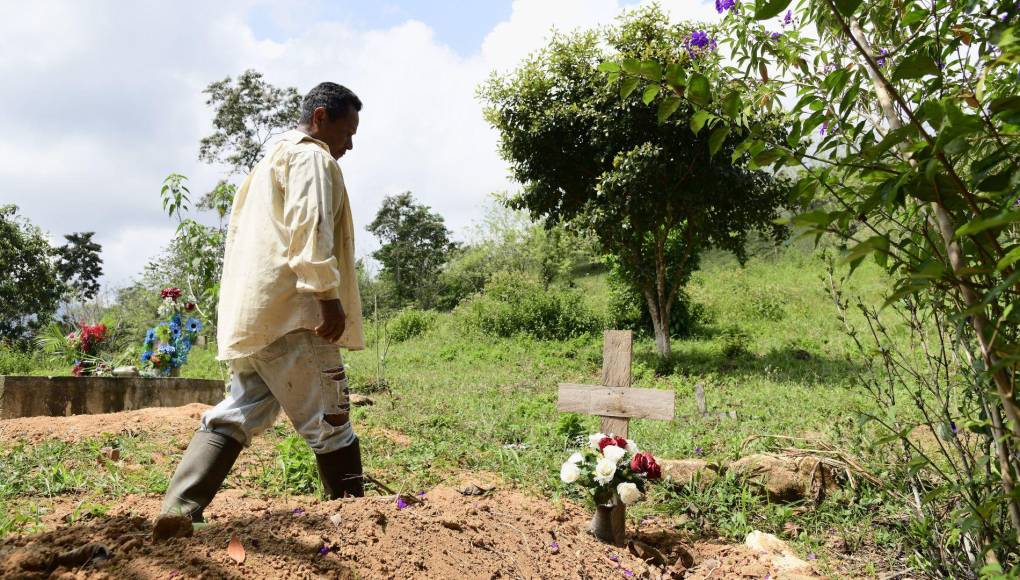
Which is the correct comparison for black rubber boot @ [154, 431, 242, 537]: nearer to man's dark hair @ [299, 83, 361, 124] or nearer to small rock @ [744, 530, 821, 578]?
man's dark hair @ [299, 83, 361, 124]

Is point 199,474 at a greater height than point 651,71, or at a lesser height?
lesser

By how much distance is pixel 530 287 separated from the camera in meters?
16.6

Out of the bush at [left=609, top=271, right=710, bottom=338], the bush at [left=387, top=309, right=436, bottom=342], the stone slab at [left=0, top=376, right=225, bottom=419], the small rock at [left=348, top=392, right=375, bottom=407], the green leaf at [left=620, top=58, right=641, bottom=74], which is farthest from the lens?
the bush at [left=387, top=309, right=436, bottom=342]

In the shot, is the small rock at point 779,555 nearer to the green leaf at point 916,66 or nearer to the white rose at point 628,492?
the white rose at point 628,492

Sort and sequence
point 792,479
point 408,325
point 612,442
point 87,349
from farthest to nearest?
point 408,325 < point 87,349 < point 792,479 < point 612,442

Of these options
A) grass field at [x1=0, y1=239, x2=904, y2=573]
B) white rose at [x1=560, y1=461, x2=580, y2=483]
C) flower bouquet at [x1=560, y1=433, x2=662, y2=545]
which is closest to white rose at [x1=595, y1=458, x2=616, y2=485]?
flower bouquet at [x1=560, y1=433, x2=662, y2=545]

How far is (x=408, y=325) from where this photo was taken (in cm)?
1666

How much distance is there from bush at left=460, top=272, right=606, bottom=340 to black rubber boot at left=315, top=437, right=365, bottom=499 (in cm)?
→ 1084

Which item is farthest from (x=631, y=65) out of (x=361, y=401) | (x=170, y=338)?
(x=170, y=338)

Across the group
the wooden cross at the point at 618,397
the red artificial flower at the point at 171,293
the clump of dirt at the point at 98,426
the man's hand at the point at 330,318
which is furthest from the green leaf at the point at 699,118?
the red artificial flower at the point at 171,293

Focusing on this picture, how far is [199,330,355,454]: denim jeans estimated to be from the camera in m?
2.49

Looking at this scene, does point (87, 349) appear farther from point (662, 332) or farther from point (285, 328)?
point (662, 332)

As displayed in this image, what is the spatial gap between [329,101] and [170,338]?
17.4 feet

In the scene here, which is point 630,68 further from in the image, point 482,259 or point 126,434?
point 482,259
